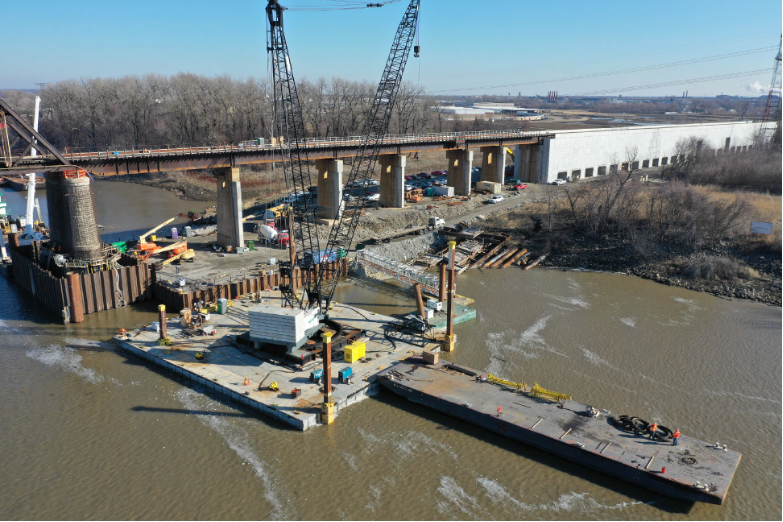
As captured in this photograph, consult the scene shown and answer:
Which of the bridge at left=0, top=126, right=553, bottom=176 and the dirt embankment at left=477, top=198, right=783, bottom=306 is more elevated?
the bridge at left=0, top=126, right=553, bottom=176

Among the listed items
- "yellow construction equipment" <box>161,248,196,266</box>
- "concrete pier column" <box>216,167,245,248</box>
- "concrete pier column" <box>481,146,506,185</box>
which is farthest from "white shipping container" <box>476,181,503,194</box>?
"yellow construction equipment" <box>161,248,196,266</box>

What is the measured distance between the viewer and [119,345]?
94.5 ft

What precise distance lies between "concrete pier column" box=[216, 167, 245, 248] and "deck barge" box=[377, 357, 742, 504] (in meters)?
23.0

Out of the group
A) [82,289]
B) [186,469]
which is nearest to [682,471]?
[186,469]

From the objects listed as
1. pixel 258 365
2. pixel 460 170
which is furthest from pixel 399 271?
pixel 460 170

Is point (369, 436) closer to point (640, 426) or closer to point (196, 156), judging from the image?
point (640, 426)

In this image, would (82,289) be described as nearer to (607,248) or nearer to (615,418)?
(615,418)

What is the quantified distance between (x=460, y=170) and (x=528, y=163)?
12.1m

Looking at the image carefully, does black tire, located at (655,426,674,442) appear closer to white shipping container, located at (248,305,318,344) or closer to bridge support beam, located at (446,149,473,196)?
white shipping container, located at (248,305,318,344)

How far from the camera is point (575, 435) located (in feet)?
64.7

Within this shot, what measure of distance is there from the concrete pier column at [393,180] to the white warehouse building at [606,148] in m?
21.1

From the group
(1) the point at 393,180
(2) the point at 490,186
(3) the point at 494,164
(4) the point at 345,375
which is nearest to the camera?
(4) the point at 345,375

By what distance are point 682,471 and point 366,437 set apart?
1083 centimetres

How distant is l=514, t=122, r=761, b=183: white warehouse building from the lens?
68875 millimetres
